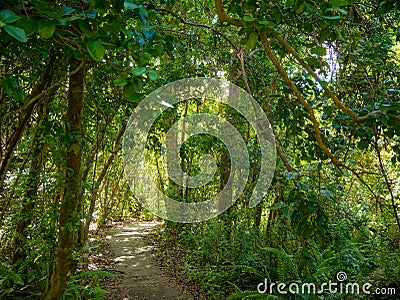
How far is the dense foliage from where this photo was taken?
5.37ft

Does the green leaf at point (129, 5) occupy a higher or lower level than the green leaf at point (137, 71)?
higher

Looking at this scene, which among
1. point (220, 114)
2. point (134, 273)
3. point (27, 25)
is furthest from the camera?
point (220, 114)

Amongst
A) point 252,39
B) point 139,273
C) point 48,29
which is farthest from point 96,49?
point 139,273

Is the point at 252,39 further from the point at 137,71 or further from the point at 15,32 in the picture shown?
the point at 15,32

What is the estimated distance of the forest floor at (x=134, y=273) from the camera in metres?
4.80

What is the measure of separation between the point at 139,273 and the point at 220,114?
114 inches

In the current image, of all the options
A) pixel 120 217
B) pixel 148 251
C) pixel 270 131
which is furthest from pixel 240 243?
pixel 120 217

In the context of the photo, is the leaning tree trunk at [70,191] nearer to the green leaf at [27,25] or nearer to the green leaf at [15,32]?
the green leaf at [27,25]

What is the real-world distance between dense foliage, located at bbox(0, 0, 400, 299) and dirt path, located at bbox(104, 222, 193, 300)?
0.39 m

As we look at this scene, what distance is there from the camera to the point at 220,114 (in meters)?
6.07

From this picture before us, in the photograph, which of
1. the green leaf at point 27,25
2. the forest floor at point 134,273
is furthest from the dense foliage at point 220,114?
the forest floor at point 134,273

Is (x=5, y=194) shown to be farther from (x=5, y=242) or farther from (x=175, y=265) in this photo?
(x=175, y=265)

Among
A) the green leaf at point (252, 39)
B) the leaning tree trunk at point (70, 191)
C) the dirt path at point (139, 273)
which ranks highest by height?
the green leaf at point (252, 39)

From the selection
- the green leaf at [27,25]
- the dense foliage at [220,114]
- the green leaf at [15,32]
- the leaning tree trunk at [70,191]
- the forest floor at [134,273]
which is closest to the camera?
the green leaf at [15,32]
